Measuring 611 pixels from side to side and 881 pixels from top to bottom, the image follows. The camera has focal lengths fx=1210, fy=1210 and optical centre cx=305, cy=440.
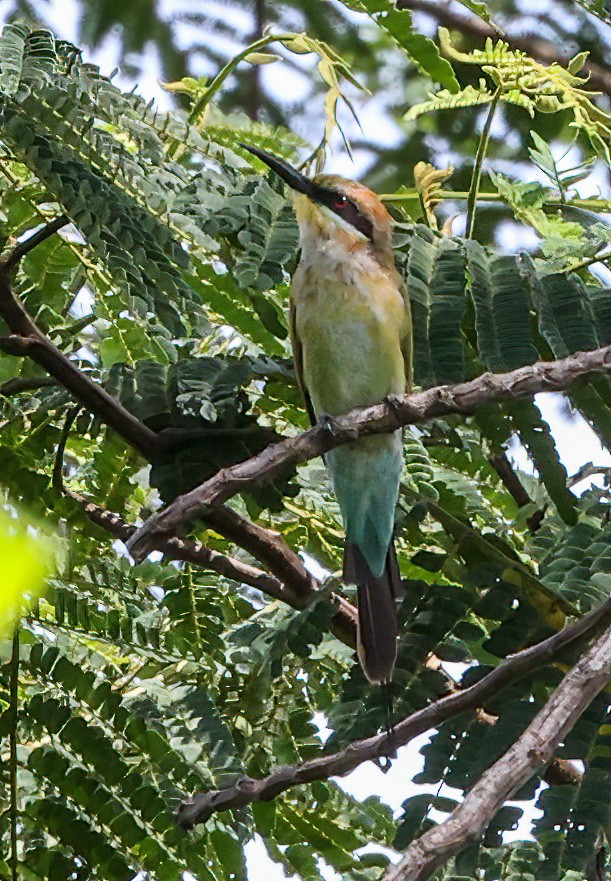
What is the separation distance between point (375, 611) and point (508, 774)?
919mm

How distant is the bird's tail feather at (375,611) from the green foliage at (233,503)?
0.04m

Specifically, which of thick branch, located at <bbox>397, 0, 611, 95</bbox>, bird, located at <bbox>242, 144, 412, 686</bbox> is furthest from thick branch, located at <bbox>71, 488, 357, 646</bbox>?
thick branch, located at <bbox>397, 0, 611, 95</bbox>

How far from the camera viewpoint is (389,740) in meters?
1.64

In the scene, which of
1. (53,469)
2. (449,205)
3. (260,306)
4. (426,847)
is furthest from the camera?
(449,205)

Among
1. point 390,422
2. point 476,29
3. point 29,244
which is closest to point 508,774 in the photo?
point 390,422

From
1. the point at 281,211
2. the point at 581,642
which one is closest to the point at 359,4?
the point at 281,211

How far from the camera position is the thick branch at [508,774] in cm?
104

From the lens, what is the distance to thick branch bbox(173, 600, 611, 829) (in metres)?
1.55

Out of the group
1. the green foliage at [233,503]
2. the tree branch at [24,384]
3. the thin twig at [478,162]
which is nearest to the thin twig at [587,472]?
the green foliage at [233,503]

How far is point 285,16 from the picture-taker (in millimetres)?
3502

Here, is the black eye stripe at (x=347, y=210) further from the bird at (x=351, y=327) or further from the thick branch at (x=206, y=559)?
the thick branch at (x=206, y=559)

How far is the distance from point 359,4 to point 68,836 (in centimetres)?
149

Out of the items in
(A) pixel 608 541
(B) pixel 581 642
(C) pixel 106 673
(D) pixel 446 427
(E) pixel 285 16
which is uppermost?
(E) pixel 285 16

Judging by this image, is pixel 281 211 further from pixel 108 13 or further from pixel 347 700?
pixel 108 13
